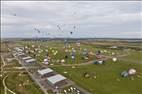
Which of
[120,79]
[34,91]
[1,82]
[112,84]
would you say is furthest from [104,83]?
[1,82]

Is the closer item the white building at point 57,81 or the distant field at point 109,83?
the distant field at point 109,83

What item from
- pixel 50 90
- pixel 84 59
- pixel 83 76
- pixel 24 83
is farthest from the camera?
pixel 84 59

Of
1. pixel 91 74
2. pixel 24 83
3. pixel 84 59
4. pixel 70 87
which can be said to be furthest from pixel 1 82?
pixel 84 59

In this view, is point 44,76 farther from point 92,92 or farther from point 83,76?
point 92,92

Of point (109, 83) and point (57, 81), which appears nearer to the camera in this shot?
point (109, 83)

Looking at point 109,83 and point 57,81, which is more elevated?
point 57,81

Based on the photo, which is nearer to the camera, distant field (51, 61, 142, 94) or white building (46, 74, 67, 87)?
distant field (51, 61, 142, 94)

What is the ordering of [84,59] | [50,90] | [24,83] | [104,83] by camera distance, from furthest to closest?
[84,59] → [24,83] → [104,83] → [50,90]

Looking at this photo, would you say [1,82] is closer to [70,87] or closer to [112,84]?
[70,87]

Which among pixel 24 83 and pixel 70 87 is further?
pixel 24 83
